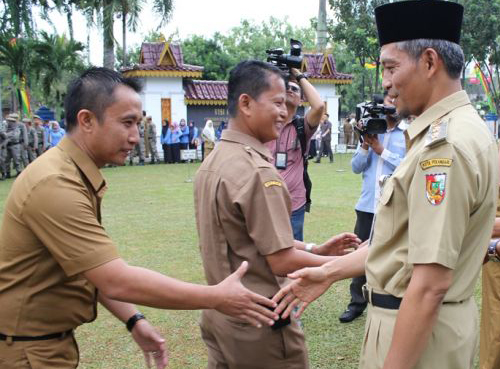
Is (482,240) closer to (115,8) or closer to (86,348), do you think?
(86,348)

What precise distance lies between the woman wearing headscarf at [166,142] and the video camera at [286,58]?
17.6m

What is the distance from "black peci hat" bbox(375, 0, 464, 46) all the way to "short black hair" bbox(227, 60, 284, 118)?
0.80 metres

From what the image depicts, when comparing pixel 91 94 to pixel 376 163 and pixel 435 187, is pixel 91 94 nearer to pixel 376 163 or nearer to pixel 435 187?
pixel 435 187

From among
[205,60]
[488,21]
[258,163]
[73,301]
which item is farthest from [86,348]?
[205,60]

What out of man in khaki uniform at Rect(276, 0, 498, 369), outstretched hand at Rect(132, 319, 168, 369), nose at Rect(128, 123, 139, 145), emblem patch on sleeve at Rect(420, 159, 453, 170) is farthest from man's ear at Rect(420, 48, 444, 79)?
outstretched hand at Rect(132, 319, 168, 369)

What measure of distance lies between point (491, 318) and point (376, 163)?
1.78 meters

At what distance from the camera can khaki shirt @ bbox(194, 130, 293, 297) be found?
7.67 ft

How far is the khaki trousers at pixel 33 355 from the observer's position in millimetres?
2094

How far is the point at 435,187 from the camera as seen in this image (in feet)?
5.62

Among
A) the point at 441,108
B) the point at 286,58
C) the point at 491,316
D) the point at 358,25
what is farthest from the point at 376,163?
the point at 358,25

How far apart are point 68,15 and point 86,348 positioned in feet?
85.7

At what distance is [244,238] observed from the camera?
7.95ft

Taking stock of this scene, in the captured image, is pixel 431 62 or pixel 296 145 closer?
pixel 431 62

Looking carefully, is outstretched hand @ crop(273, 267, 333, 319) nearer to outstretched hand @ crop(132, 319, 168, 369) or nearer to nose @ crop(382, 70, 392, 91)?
outstretched hand @ crop(132, 319, 168, 369)
